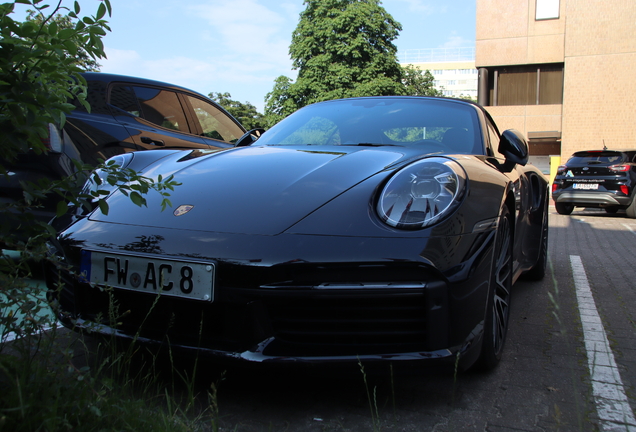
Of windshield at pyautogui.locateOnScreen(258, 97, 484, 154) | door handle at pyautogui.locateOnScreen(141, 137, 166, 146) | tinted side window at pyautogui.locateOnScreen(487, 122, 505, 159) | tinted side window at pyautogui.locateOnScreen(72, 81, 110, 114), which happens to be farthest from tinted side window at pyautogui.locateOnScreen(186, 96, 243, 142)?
tinted side window at pyautogui.locateOnScreen(487, 122, 505, 159)

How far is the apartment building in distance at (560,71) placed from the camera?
2470cm

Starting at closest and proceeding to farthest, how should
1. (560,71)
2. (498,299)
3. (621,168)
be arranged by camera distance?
1. (498,299)
2. (621,168)
3. (560,71)

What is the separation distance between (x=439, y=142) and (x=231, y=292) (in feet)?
5.49

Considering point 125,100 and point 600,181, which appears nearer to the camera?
point 125,100

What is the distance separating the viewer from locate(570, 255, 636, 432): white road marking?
1934 millimetres

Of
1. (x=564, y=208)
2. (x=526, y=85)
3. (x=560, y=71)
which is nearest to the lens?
(x=564, y=208)

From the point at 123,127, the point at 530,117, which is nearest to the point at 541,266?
the point at 123,127

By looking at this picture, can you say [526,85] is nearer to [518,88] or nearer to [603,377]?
[518,88]

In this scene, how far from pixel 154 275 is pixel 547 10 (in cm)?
2899

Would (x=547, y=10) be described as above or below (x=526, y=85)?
above

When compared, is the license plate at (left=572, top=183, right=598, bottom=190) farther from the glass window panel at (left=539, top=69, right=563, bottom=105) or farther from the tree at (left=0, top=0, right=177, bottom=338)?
the glass window panel at (left=539, top=69, right=563, bottom=105)

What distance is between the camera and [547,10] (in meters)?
26.7

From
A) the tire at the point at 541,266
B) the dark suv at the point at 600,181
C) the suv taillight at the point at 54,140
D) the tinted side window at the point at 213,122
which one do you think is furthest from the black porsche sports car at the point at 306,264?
the dark suv at the point at 600,181

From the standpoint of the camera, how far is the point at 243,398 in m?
2.07
